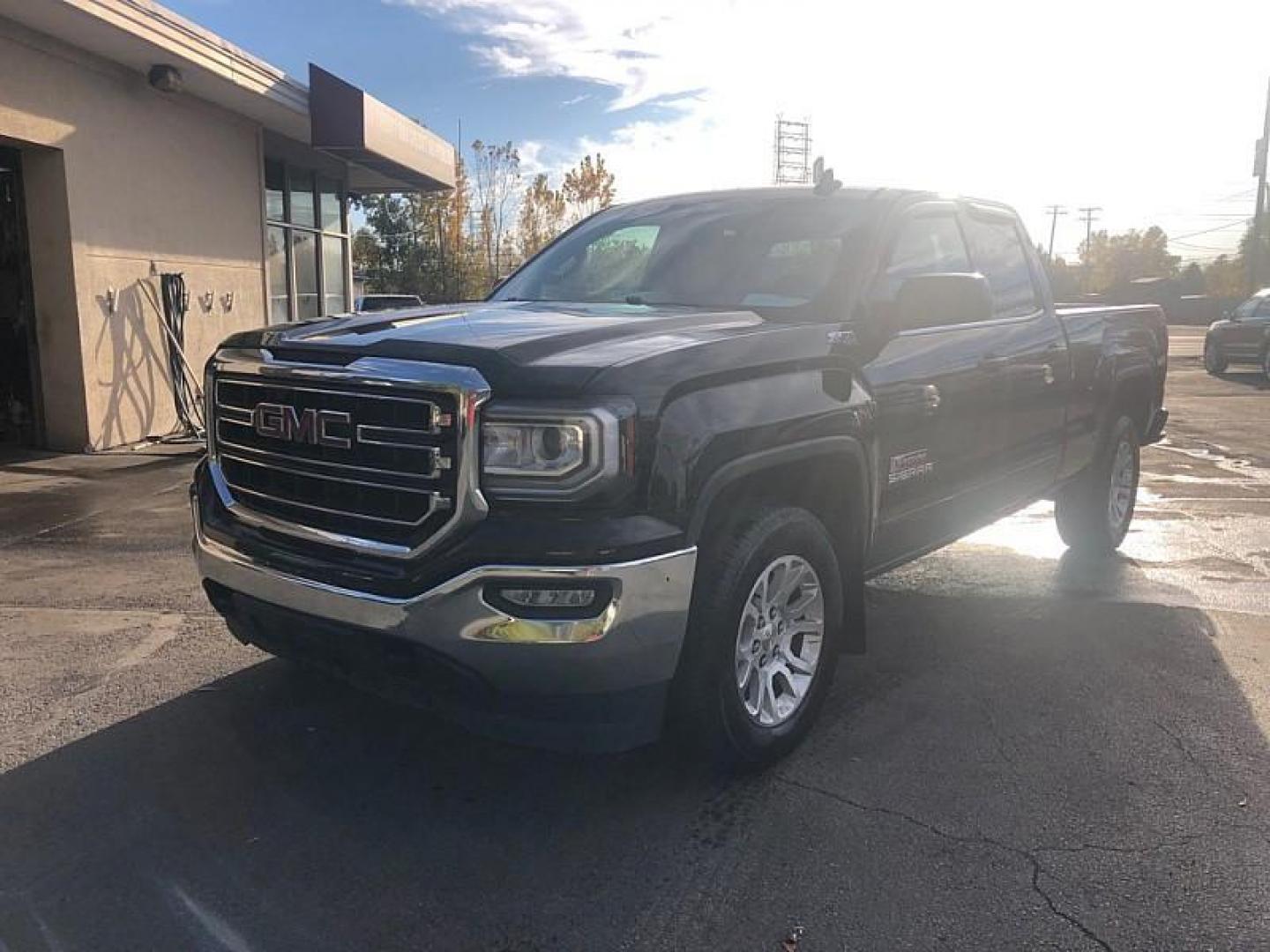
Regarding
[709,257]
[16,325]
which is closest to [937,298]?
[709,257]

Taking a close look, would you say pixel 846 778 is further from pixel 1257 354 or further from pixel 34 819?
pixel 1257 354

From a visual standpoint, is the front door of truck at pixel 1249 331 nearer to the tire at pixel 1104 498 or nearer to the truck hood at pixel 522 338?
the tire at pixel 1104 498

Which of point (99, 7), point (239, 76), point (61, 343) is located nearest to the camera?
point (99, 7)


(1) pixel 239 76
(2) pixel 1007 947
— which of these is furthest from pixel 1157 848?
(1) pixel 239 76

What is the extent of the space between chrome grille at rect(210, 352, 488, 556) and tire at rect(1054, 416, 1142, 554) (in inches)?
183

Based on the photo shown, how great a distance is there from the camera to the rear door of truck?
484 centimetres

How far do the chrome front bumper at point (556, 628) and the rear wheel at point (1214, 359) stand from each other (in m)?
22.4

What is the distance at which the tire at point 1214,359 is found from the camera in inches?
850

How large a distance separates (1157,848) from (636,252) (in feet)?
10.0

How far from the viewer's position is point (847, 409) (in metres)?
3.57

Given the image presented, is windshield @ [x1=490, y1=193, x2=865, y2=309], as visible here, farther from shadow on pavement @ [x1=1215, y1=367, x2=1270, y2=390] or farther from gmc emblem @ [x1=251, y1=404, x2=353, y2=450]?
shadow on pavement @ [x1=1215, y1=367, x2=1270, y2=390]

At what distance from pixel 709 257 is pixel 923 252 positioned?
96 cm

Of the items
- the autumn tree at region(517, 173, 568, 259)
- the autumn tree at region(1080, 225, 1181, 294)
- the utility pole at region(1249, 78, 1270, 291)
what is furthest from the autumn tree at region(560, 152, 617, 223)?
the autumn tree at region(1080, 225, 1181, 294)

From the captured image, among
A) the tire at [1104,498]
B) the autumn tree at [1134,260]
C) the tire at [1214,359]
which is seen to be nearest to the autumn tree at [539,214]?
the tire at [1214,359]
